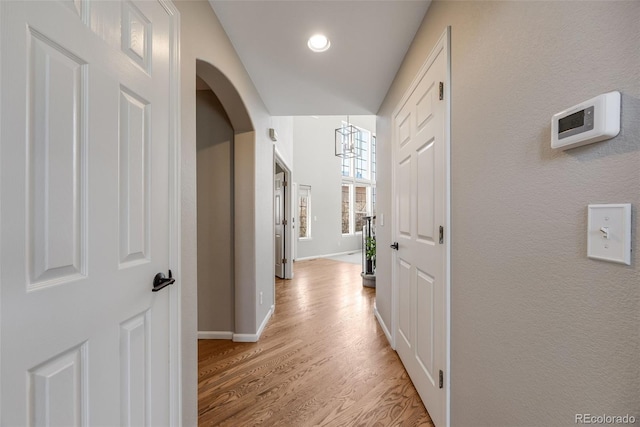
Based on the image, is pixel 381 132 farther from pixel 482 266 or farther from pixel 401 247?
pixel 482 266

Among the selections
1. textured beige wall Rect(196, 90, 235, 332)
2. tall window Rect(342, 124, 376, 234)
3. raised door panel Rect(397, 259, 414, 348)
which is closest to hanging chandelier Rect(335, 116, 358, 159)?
tall window Rect(342, 124, 376, 234)

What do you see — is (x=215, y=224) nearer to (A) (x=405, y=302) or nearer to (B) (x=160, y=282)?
(B) (x=160, y=282)

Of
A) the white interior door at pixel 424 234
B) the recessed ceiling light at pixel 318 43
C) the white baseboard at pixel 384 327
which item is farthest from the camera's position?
the white baseboard at pixel 384 327

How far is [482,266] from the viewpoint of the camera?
102cm

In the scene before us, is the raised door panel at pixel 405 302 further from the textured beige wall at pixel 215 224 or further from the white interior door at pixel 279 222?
the white interior door at pixel 279 222

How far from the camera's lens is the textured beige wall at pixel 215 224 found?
254 centimetres

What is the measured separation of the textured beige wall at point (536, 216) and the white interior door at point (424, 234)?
4.6 inches

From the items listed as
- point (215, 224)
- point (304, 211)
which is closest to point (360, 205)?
point (304, 211)

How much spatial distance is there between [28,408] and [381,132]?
2.96 metres

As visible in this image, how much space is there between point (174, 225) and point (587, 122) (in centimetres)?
138

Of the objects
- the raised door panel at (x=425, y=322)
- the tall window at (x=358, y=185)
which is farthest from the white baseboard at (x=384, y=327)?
the tall window at (x=358, y=185)

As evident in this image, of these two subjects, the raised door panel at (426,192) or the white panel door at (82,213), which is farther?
the raised door panel at (426,192)

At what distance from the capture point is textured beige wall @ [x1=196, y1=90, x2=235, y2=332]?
2.54 meters

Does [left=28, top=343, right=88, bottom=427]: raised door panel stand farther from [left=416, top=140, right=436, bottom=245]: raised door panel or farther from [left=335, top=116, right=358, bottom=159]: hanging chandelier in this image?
[left=335, top=116, right=358, bottom=159]: hanging chandelier
